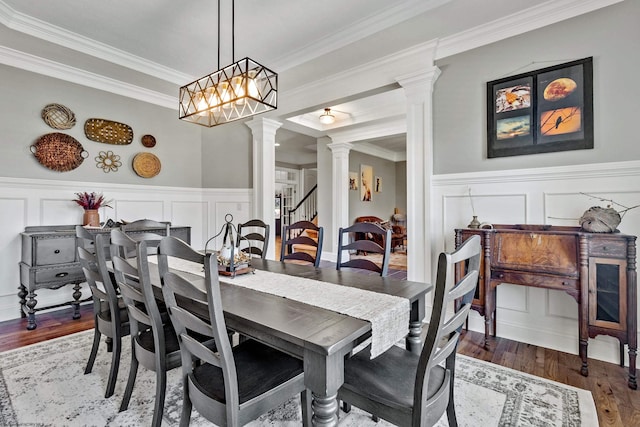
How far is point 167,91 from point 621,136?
4693 millimetres

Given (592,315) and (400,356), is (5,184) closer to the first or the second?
(400,356)

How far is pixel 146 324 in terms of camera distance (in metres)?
1.57

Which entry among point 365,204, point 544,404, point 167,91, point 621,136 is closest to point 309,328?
point 544,404

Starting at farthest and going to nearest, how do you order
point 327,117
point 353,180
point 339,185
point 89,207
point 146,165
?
point 353,180, point 339,185, point 327,117, point 146,165, point 89,207

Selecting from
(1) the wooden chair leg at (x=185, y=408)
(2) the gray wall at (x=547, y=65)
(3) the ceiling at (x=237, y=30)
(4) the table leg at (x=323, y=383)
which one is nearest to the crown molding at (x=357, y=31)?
(3) the ceiling at (x=237, y=30)

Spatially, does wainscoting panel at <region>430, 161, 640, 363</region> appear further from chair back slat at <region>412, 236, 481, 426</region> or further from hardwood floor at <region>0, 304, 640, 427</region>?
chair back slat at <region>412, 236, 481, 426</region>

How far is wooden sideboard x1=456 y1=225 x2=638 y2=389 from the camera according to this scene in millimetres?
2002

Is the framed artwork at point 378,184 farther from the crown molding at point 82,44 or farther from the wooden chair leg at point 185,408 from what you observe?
the wooden chair leg at point 185,408

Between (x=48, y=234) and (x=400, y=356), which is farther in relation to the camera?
(x=48, y=234)

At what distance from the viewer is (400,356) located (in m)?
1.41

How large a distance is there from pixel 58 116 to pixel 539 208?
4.86 metres

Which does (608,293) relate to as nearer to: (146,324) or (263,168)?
(146,324)

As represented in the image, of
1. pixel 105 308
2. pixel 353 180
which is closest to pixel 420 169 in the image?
pixel 105 308

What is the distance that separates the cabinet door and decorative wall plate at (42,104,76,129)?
16.5ft
